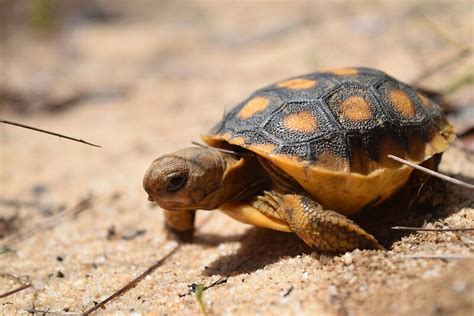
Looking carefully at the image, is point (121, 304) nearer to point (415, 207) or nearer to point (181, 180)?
point (181, 180)

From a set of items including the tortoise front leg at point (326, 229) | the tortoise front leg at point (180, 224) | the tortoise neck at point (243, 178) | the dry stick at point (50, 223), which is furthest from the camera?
the dry stick at point (50, 223)

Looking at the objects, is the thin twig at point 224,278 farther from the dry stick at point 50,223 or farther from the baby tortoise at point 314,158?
the dry stick at point 50,223

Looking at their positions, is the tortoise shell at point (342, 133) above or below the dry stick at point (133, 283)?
above

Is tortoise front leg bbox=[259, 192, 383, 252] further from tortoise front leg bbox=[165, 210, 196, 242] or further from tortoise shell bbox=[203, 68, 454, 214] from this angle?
tortoise front leg bbox=[165, 210, 196, 242]

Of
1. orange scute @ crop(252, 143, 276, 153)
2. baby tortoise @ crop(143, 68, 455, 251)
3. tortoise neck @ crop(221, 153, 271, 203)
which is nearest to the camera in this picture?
baby tortoise @ crop(143, 68, 455, 251)

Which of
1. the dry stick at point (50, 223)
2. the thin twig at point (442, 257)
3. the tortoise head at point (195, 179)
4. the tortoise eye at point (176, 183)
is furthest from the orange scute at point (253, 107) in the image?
the dry stick at point (50, 223)

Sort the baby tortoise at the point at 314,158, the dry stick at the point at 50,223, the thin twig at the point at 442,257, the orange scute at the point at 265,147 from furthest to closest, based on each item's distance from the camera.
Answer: the dry stick at the point at 50,223
the orange scute at the point at 265,147
the baby tortoise at the point at 314,158
the thin twig at the point at 442,257

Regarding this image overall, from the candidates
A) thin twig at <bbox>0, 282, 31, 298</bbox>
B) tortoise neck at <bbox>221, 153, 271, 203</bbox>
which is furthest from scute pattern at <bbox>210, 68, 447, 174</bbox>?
thin twig at <bbox>0, 282, 31, 298</bbox>

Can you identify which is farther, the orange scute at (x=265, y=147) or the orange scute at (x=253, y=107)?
the orange scute at (x=253, y=107)
